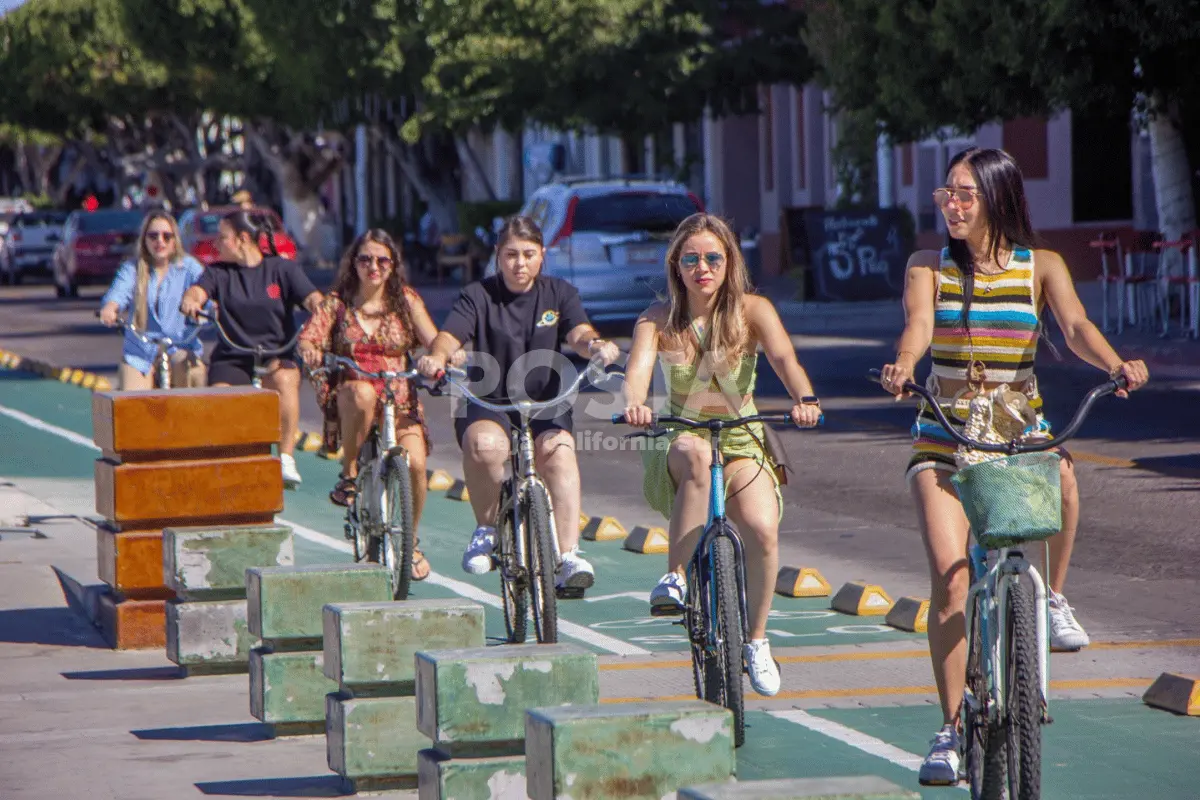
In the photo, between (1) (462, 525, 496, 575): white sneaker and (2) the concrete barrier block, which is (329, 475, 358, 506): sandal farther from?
(2) the concrete barrier block

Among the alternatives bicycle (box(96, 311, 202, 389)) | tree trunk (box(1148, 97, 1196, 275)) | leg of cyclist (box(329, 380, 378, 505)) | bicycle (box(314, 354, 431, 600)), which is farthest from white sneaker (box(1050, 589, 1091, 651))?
tree trunk (box(1148, 97, 1196, 275))

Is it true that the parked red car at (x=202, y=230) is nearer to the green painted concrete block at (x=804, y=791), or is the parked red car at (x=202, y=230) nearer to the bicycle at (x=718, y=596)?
the bicycle at (x=718, y=596)

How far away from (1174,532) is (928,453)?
5475 mm

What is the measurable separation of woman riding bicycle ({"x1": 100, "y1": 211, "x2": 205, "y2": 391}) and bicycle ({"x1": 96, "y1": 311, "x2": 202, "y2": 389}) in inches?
1.2

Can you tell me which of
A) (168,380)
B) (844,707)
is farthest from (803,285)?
(844,707)

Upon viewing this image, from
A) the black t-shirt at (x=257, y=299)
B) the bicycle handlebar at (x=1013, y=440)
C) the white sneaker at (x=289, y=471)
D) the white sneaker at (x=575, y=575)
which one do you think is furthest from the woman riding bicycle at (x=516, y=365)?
the white sneaker at (x=289, y=471)

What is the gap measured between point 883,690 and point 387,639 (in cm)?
214

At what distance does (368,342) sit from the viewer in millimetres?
10359

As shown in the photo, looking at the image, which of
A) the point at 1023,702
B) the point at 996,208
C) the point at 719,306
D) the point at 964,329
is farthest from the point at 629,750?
the point at 719,306

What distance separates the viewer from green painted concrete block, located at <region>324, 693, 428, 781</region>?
6441 mm

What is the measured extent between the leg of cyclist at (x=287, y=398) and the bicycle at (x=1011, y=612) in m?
7.40

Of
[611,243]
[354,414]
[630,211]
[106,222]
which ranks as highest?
[106,222]

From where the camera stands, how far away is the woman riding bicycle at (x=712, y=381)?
7.27m

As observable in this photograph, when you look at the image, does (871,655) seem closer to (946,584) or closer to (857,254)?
(946,584)
